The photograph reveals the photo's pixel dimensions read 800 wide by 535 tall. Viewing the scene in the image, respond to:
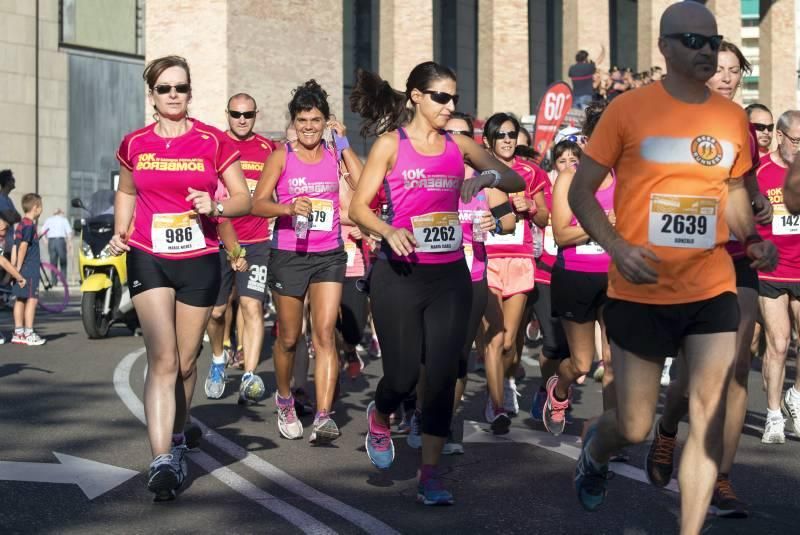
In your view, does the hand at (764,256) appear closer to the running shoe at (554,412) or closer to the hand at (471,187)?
the hand at (471,187)

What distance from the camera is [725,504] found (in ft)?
20.7

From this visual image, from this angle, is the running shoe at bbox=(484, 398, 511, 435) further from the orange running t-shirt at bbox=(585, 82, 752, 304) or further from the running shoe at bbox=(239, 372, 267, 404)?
the orange running t-shirt at bbox=(585, 82, 752, 304)

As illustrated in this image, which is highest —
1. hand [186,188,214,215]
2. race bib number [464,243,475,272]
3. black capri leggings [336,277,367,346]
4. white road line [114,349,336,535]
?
hand [186,188,214,215]

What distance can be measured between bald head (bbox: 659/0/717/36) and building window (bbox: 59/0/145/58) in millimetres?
34054

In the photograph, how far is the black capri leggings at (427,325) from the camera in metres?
6.73

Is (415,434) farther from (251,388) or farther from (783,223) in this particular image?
(783,223)

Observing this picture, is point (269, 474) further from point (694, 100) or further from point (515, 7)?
point (515, 7)

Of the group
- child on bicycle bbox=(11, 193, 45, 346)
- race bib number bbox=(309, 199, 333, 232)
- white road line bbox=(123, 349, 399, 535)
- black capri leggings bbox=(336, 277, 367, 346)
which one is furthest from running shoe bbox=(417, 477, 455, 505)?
child on bicycle bbox=(11, 193, 45, 346)

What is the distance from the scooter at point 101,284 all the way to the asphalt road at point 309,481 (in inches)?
216

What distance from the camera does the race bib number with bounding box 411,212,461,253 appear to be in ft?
22.2

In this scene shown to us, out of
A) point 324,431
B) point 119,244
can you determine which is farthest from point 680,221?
point 324,431

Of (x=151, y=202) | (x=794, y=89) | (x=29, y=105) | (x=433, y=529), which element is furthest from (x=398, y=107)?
(x=794, y=89)

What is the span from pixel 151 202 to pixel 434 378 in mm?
1643

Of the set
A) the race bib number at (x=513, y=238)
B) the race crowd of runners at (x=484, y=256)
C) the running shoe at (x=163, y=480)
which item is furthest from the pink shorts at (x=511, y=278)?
the running shoe at (x=163, y=480)
